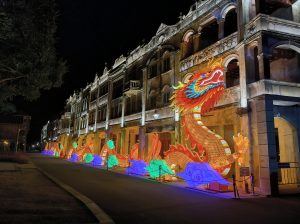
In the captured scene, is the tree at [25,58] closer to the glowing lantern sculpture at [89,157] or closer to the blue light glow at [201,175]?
the blue light glow at [201,175]

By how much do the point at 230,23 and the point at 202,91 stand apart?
658cm

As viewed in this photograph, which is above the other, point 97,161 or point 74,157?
point 74,157

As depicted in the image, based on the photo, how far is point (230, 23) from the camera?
1698 cm

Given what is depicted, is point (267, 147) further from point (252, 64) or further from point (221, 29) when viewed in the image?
point (221, 29)

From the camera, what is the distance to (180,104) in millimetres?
14555

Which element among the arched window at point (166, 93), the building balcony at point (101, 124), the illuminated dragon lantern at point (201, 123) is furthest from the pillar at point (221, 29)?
the building balcony at point (101, 124)

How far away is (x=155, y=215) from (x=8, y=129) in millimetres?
74608

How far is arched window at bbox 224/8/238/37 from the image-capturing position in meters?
16.6

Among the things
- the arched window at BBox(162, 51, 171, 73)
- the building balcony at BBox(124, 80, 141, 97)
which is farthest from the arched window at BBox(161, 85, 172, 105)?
the building balcony at BBox(124, 80, 141, 97)

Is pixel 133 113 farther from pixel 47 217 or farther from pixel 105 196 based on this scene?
pixel 47 217

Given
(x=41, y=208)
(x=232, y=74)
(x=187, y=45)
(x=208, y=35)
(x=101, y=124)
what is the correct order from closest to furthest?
(x=41, y=208) → (x=232, y=74) → (x=208, y=35) → (x=187, y=45) → (x=101, y=124)

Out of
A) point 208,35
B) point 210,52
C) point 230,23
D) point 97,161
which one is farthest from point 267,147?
point 97,161

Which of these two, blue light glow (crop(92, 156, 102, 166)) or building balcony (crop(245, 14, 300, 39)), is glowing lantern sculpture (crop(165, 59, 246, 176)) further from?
blue light glow (crop(92, 156, 102, 166))

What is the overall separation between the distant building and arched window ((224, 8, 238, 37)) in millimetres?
66488
